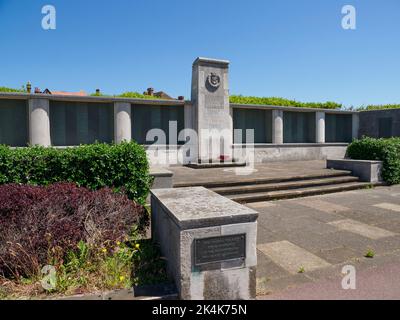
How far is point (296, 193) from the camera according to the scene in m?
8.44

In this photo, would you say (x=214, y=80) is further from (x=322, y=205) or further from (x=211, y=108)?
(x=322, y=205)

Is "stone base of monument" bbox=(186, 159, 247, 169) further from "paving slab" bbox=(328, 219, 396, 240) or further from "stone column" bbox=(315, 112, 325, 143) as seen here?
"paving slab" bbox=(328, 219, 396, 240)

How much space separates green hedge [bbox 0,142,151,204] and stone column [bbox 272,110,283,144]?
474 inches

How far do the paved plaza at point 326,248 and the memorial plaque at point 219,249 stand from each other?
24.9 inches

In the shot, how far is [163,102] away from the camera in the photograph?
1380 centimetres

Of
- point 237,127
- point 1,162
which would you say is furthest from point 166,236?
point 237,127

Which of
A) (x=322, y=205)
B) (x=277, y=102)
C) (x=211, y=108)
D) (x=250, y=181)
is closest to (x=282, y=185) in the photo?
(x=250, y=181)

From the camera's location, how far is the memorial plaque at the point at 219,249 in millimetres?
2990

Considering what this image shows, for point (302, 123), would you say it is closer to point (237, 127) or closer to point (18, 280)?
point (237, 127)

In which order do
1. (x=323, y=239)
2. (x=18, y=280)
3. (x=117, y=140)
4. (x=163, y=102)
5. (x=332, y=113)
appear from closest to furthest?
1. (x=18, y=280)
2. (x=323, y=239)
3. (x=117, y=140)
4. (x=163, y=102)
5. (x=332, y=113)

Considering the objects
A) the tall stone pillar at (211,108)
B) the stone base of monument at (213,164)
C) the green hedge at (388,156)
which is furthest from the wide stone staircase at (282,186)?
the tall stone pillar at (211,108)

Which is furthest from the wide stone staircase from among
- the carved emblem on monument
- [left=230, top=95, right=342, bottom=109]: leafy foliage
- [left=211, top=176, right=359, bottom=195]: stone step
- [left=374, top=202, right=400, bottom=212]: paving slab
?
[left=230, top=95, right=342, bottom=109]: leafy foliage

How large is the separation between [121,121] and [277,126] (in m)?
9.38
